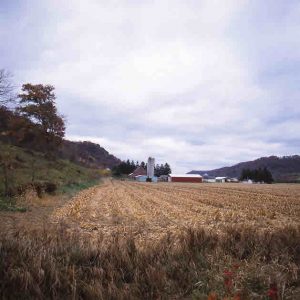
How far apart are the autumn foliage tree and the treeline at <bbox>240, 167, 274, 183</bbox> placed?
8921cm

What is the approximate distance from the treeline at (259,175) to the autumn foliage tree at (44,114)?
293ft

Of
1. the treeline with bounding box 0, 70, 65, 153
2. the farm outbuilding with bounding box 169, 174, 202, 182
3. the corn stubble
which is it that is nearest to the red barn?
the farm outbuilding with bounding box 169, 174, 202, 182

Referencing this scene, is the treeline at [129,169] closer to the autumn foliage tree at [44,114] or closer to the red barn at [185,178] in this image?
the red barn at [185,178]

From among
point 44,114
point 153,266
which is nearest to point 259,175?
point 44,114

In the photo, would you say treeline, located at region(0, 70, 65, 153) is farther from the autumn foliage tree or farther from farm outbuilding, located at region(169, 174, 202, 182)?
farm outbuilding, located at region(169, 174, 202, 182)

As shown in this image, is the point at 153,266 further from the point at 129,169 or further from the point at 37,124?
the point at 129,169

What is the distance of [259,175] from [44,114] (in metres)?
94.6

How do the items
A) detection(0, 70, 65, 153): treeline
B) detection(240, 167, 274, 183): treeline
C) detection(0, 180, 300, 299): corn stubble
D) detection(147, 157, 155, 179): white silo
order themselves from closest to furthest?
detection(0, 180, 300, 299): corn stubble
detection(0, 70, 65, 153): treeline
detection(240, 167, 274, 183): treeline
detection(147, 157, 155, 179): white silo

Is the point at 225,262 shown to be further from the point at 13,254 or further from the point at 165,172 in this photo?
the point at 165,172

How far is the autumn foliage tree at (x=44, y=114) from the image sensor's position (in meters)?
67.6

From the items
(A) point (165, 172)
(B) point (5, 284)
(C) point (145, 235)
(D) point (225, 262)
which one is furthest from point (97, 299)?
(A) point (165, 172)

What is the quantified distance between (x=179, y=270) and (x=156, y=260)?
0.63 m

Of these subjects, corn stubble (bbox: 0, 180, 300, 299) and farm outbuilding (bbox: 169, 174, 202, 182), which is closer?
corn stubble (bbox: 0, 180, 300, 299)

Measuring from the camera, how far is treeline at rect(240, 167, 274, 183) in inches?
5469
